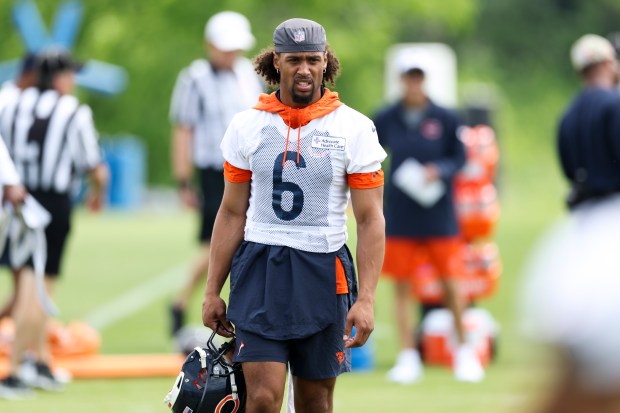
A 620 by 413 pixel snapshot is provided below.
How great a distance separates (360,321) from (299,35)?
3.49 feet

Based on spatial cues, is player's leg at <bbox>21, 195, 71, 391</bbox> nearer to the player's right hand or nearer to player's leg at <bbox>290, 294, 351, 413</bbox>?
the player's right hand

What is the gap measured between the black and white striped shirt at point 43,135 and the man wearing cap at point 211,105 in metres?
1.24

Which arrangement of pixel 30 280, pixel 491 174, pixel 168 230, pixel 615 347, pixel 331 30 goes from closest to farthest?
1. pixel 615 347
2. pixel 30 280
3. pixel 491 174
4. pixel 168 230
5. pixel 331 30

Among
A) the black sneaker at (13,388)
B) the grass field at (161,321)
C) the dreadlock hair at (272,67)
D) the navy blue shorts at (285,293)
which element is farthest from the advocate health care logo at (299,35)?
the black sneaker at (13,388)

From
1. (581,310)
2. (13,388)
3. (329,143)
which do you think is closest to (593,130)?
(13,388)

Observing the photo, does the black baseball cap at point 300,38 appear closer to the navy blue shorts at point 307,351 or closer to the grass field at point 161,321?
the navy blue shorts at point 307,351

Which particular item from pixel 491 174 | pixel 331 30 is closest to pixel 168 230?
pixel 331 30

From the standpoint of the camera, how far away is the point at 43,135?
9.17 metres

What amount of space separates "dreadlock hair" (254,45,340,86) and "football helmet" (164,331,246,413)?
3.50 feet

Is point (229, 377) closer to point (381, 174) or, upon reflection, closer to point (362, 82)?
point (381, 174)

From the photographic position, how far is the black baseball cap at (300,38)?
17.5 ft

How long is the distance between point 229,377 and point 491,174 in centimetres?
591

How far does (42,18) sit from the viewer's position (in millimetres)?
41188

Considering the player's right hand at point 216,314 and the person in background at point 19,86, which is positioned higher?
the person in background at point 19,86
